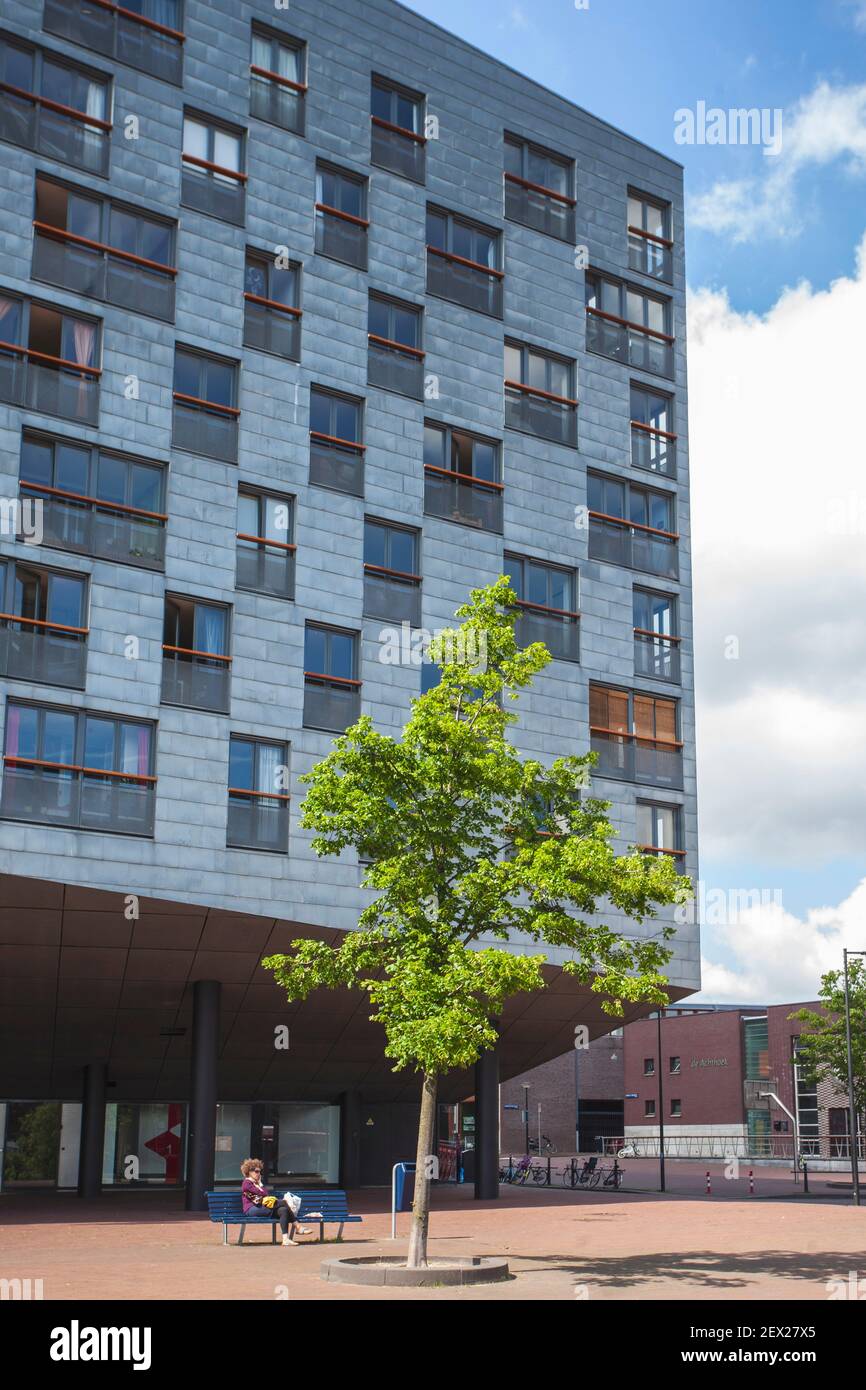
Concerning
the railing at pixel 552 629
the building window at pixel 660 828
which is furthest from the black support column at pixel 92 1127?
the railing at pixel 552 629

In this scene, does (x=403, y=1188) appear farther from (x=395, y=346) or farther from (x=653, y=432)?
(x=653, y=432)

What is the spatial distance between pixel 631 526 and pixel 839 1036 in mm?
27222

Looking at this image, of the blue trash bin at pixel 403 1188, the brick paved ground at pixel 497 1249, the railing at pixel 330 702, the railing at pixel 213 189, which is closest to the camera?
the brick paved ground at pixel 497 1249

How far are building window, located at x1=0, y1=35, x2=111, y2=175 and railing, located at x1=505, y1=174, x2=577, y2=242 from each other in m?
12.0

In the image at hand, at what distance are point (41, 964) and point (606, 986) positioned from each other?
15.9 m

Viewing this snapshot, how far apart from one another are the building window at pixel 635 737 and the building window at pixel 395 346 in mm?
9350

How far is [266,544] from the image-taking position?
34.8 metres

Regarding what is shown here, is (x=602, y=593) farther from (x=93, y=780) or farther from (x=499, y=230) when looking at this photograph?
(x=93, y=780)

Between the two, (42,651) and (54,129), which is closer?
(42,651)

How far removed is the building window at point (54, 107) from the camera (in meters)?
32.9

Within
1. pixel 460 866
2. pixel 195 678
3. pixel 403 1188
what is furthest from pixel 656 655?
pixel 460 866

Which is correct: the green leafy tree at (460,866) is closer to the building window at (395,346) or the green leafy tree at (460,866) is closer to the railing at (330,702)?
the railing at (330,702)

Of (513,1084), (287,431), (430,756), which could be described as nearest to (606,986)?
(430,756)

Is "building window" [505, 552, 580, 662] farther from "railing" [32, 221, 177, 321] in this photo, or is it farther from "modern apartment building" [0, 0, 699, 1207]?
"railing" [32, 221, 177, 321]
